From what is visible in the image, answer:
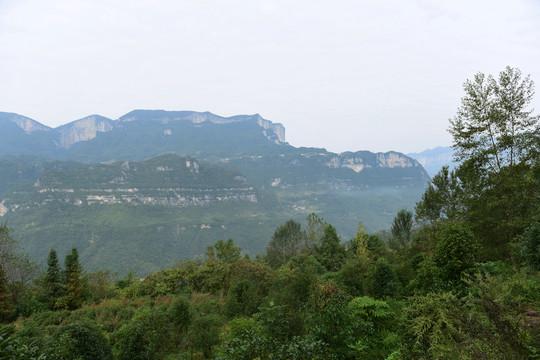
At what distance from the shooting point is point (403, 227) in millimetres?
33656

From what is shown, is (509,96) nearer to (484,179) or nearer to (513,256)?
(484,179)

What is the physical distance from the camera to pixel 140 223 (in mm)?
151875

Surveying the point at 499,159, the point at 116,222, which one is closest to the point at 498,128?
the point at 499,159

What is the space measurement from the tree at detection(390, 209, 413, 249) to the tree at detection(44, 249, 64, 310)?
3554 cm

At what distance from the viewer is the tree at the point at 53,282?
19219 millimetres

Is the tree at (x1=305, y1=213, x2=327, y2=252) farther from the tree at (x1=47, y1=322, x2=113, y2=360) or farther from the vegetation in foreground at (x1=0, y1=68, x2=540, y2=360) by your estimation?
the tree at (x1=47, y1=322, x2=113, y2=360)

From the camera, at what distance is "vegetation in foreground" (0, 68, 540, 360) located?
5.00 m

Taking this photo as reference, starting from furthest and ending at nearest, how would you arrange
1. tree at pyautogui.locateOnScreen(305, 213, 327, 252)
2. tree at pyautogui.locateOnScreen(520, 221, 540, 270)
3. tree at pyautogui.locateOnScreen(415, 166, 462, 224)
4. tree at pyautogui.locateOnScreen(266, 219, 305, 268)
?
tree at pyautogui.locateOnScreen(266, 219, 305, 268), tree at pyautogui.locateOnScreen(305, 213, 327, 252), tree at pyautogui.locateOnScreen(415, 166, 462, 224), tree at pyautogui.locateOnScreen(520, 221, 540, 270)

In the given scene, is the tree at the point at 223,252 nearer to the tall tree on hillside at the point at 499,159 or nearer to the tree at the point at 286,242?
the tree at the point at 286,242

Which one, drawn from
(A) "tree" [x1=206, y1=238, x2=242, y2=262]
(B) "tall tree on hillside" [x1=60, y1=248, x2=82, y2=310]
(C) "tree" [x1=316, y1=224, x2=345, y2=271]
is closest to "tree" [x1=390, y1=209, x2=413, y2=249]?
(C) "tree" [x1=316, y1=224, x2=345, y2=271]

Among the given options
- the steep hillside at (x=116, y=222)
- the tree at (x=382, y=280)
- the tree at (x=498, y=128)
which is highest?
the tree at (x=498, y=128)

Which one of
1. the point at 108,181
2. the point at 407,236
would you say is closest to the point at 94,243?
the point at 108,181

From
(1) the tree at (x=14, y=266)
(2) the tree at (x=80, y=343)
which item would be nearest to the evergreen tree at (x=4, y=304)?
(1) the tree at (x=14, y=266)

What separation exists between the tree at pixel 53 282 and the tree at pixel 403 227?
35.5m
